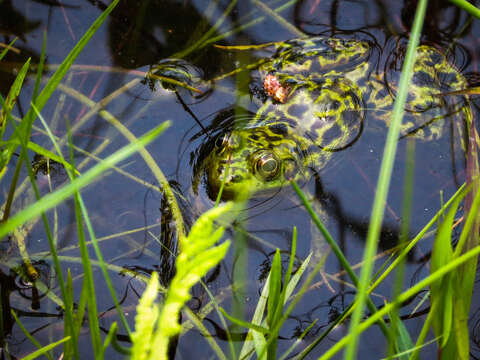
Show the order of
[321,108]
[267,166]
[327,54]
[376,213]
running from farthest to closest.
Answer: [327,54]
[321,108]
[267,166]
[376,213]

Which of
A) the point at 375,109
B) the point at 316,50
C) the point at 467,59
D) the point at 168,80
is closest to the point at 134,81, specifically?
the point at 168,80

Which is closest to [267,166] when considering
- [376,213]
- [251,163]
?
[251,163]

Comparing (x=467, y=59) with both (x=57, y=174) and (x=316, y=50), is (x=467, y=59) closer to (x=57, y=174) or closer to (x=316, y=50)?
(x=316, y=50)

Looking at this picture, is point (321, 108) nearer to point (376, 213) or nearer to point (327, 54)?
point (327, 54)

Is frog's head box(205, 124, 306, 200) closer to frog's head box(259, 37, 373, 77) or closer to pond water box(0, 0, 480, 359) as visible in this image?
pond water box(0, 0, 480, 359)

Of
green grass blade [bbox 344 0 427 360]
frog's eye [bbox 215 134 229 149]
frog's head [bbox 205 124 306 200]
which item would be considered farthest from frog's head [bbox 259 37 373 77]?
green grass blade [bbox 344 0 427 360]

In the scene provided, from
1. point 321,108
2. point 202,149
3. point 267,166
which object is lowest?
point 267,166

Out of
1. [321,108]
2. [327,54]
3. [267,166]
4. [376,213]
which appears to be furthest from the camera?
[327,54]
